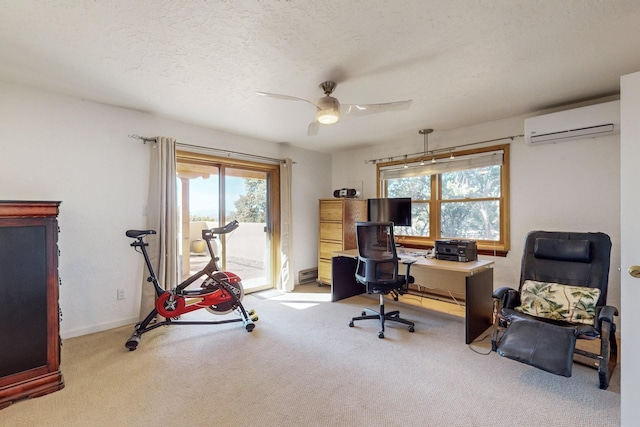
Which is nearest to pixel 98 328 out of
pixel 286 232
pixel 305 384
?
pixel 305 384

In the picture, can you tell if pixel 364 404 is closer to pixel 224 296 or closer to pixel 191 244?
pixel 224 296

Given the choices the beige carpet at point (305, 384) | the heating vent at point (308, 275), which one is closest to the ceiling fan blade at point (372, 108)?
the beige carpet at point (305, 384)

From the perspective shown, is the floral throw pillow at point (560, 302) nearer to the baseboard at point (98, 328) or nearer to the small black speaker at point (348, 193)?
the small black speaker at point (348, 193)

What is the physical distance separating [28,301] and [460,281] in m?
3.99

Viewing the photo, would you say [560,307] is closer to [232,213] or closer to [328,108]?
[328,108]

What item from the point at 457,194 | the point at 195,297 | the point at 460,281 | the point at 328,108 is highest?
the point at 328,108

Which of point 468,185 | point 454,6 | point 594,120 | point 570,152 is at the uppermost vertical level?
point 454,6

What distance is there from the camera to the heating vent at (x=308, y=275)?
5060 millimetres

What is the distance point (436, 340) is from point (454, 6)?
272 centimetres

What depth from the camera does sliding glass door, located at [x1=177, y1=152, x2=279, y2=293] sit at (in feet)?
13.0

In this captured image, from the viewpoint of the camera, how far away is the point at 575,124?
9.48 feet

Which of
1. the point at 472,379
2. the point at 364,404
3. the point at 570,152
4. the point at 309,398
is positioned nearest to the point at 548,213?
the point at 570,152

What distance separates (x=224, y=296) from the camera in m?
3.21

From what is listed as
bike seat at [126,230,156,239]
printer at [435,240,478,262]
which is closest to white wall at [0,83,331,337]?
bike seat at [126,230,156,239]
